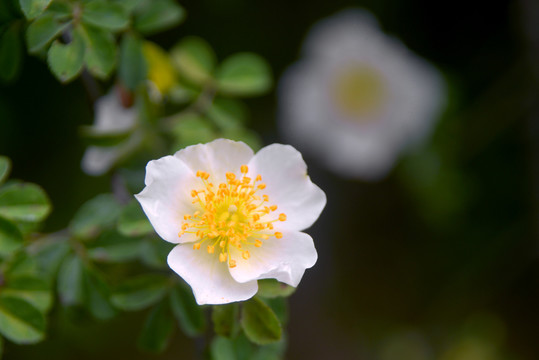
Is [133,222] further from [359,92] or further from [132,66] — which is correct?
[359,92]

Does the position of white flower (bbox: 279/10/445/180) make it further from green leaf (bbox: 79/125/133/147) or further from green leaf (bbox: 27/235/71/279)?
green leaf (bbox: 27/235/71/279)

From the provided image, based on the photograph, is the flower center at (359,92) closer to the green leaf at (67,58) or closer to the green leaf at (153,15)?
the green leaf at (153,15)

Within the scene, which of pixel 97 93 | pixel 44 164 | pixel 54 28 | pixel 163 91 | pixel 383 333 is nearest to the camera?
pixel 54 28

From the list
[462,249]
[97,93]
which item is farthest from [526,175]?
[97,93]

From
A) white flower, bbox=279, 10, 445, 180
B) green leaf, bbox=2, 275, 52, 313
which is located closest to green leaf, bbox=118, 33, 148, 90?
green leaf, bbox=2, 275, 52, 313

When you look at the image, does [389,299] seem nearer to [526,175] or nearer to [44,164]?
[526,175]

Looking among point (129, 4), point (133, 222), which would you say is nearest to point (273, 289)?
point (133, 222)
